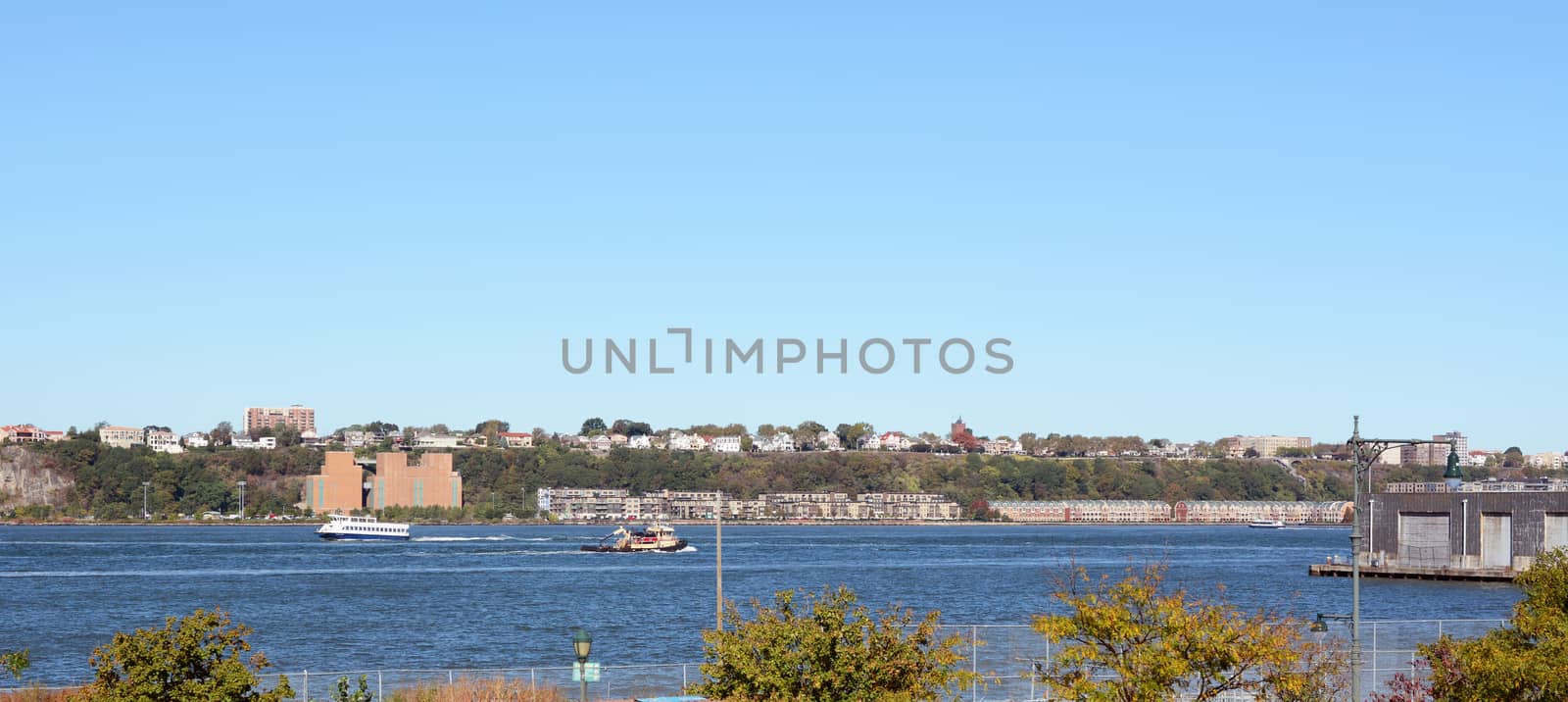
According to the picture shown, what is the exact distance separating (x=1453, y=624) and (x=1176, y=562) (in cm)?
9921

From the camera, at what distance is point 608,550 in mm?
177625

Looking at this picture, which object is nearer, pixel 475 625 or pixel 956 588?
pixel 475 625

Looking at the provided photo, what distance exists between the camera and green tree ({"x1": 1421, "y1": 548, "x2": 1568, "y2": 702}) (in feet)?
76.3

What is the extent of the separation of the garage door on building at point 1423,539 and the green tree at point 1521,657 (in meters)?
76.9

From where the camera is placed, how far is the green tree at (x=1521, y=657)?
76.3 ft

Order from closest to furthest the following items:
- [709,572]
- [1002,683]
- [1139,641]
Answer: [1139,641] → [1002,683] → [709,572]

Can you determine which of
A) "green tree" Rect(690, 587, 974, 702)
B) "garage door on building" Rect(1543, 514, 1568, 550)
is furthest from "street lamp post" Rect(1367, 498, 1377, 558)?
"green tree" Rect(690, 587, 974, 702)

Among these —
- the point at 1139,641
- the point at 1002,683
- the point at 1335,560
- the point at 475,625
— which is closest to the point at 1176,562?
the point at 1335,560

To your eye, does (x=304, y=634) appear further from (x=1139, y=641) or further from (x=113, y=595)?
(x=1139, y=641)

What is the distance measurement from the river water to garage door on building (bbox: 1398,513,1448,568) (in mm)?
2352

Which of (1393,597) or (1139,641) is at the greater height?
(1139,641)

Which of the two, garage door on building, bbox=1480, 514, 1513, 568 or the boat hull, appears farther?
the boat hull

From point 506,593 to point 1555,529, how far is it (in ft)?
194

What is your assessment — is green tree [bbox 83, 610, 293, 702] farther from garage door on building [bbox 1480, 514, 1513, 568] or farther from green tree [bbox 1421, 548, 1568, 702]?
garage door on building [bbox 1480, 514, 1513, 568]
